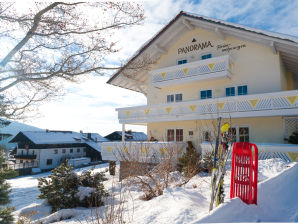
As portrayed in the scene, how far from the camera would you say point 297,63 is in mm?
14398

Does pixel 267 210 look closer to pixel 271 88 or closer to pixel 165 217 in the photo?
pixel 165 217

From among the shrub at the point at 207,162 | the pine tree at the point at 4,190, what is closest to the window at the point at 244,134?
the shrub at the point at 207,162

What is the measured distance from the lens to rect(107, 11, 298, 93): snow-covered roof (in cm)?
1277

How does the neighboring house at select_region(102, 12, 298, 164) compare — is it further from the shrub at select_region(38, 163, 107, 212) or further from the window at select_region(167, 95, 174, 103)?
the shrub at select_region(38, 163, 107, 212)

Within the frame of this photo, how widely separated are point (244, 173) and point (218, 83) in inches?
479

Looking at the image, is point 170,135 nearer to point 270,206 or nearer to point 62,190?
point 62,190

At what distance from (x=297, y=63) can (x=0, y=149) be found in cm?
1745

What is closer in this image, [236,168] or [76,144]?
[236,168]

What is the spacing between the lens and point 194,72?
15781mm

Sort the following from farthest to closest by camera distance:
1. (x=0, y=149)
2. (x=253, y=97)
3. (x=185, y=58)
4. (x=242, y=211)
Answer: (x=185, y=58) → (x=253, y=97) → (x=0, y=149) → (x=242, y=211)

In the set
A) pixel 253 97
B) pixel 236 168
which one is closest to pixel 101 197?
pixel 236 168

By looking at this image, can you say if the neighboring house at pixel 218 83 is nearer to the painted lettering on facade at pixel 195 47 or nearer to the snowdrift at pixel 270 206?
the painted lettering on facade at pixel 195 47

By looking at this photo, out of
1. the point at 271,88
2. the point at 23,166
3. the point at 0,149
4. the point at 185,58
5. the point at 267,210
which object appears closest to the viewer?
the point at 267,210

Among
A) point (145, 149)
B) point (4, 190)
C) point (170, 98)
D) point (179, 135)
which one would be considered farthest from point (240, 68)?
point (4, 190)
